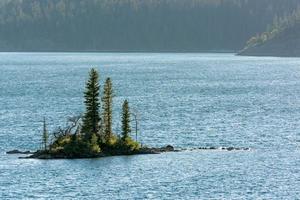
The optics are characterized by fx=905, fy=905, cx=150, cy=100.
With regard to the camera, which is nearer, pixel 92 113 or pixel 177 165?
pixel 177 165

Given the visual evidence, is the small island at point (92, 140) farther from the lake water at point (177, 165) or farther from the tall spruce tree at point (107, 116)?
the lake water at point (177, 165)

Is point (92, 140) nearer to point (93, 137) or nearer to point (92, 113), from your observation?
point (93, 137)

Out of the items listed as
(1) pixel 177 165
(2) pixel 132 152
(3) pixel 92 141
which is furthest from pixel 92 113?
(1) pixel 177 165

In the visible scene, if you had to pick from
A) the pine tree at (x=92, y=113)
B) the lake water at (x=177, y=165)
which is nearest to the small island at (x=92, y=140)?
the pine tree at (x=92, y=113)

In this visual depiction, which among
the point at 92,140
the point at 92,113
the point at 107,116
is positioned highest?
the point at 92,113

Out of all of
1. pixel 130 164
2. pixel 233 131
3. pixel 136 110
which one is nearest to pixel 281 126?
→ pixel 233 131

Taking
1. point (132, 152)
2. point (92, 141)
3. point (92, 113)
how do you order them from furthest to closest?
point (92, 113), point (132, 152), point (92, 141)

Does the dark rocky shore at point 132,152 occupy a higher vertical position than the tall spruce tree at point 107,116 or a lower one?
lower

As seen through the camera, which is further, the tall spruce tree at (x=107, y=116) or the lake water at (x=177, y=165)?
the tall spruce tree at (x=107, y=116)

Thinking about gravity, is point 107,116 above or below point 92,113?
below

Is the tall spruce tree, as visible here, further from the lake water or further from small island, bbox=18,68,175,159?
the lake water

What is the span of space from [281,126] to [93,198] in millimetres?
63980

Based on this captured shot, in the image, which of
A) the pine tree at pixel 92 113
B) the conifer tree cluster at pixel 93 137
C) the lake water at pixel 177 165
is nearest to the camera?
the lake water at pixel 177 165

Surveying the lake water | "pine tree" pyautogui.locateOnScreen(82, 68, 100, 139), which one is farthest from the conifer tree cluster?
the lake water
